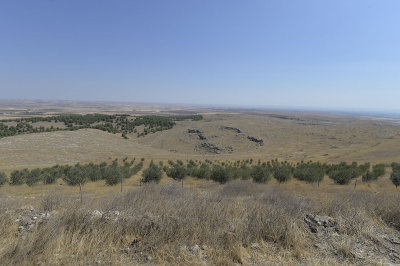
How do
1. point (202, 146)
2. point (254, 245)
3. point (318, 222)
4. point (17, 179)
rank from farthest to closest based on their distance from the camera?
1. point (202, 146)
2. point (17, 179)
3. point (318, 222)
4. point (254, 245)

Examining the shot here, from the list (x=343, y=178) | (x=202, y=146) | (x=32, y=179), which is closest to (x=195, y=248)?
(x=343, y=178)

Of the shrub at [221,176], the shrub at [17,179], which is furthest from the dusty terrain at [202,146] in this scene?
the shrub at [221,176]

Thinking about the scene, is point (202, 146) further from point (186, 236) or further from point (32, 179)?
point (186, 236)

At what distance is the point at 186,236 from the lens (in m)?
4.60

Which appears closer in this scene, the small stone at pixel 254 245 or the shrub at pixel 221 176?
the small stone at pixel 254 245

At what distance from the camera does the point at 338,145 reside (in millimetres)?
58969

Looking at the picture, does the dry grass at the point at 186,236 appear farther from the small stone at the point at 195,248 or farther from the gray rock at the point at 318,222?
the gray rock at the point at 318,222

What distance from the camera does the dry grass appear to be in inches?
156

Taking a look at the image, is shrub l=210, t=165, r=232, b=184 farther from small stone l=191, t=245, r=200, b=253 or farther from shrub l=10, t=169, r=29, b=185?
shrub l=10, t=169, r=29, b=185

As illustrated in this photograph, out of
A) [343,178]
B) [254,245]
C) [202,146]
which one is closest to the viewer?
[254,245]

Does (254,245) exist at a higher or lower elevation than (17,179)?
higher

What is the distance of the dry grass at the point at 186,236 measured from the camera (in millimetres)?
3975

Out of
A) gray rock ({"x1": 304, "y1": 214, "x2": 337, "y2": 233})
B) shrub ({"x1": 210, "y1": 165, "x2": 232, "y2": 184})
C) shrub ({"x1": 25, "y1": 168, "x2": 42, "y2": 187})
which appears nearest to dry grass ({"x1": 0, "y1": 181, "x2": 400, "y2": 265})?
gray rock ({"x1": 304, "y1": 214, "x2": 337, "y2": 233})

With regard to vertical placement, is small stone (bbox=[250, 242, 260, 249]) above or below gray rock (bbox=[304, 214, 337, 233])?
below
